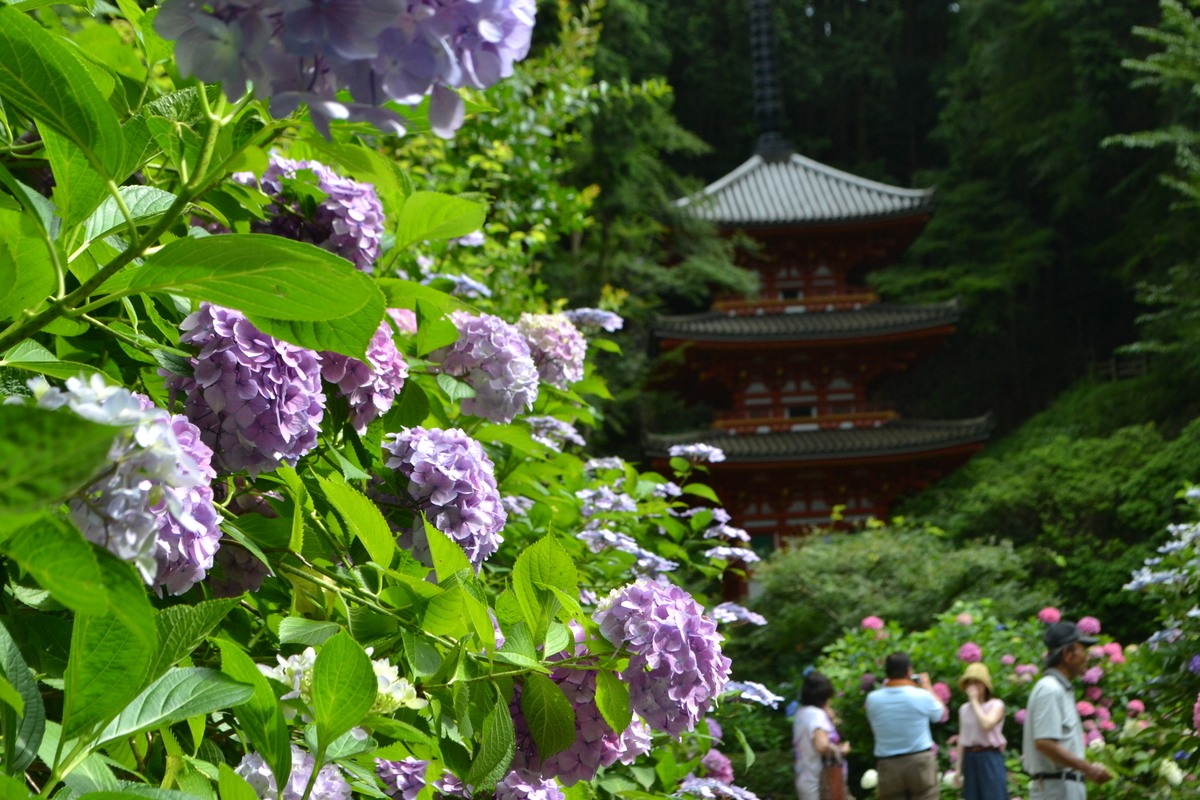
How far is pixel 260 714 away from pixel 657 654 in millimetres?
287

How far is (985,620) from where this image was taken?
614 centimetres

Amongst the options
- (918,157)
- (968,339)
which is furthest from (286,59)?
(918,157)

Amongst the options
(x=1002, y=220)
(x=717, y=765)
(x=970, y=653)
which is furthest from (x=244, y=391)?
(x=1002, y=220)

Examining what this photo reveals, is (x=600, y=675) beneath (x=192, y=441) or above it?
beneath

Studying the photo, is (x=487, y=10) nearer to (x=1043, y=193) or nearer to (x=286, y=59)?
(x=286, y=59)

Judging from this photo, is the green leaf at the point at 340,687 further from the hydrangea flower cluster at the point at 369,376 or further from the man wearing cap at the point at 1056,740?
the man wearing cap at the point at 1056,740

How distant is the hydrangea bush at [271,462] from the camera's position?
0.38m

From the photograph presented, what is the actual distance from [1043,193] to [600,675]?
56.1 feet

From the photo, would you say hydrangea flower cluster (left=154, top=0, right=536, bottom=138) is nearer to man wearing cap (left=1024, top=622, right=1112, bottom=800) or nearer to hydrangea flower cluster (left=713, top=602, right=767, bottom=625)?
hydrangea flower cluster (left=713, top=602, right=767, bottom=625)

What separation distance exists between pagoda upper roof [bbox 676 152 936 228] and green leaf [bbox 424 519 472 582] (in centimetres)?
1039

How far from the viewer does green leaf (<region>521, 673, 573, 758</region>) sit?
754 mm

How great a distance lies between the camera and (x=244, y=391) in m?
0.71

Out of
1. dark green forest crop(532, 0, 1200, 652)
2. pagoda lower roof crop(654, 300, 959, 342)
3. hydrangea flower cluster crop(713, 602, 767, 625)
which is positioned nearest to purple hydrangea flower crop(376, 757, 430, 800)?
hydrangea flower cluster crop(713, 602, 767, 625)

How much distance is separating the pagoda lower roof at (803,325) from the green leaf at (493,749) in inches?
401
